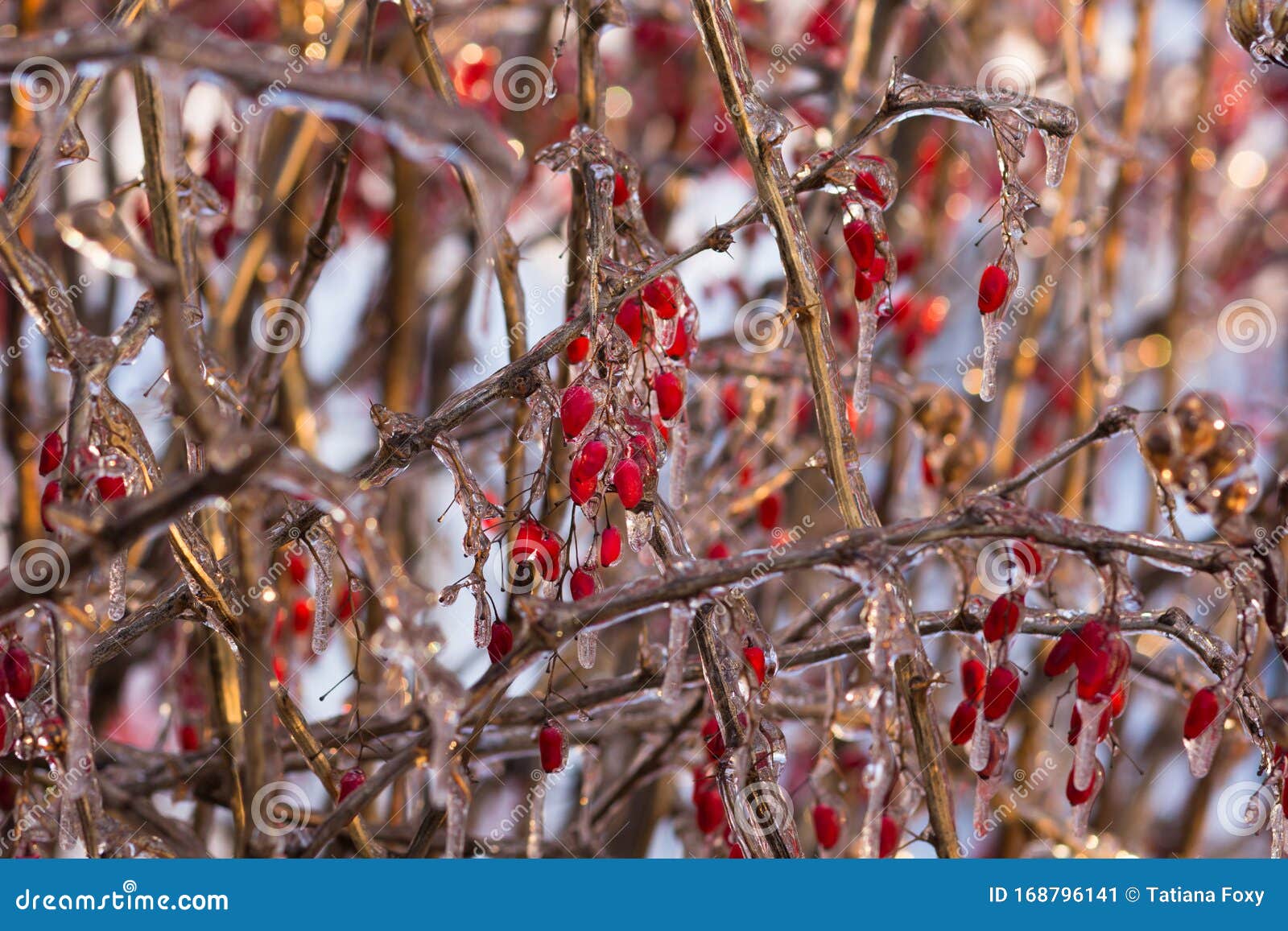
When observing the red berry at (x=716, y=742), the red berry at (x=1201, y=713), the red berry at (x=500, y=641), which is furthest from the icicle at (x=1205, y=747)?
the red berry at (x=500, y=641)

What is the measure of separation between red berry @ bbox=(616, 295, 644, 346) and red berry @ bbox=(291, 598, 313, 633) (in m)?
0.48

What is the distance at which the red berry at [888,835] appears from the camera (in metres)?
0.66

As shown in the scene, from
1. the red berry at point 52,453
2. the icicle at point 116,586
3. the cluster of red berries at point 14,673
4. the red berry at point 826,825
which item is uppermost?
the red berry at point 52,453

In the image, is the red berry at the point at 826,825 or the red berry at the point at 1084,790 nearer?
the red berry at the point at 1084,790

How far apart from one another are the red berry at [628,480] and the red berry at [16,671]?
28cm

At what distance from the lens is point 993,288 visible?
0.58 m

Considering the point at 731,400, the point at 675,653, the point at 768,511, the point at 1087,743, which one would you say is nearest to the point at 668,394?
the point at 675,653

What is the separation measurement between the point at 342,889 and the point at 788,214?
0.36m

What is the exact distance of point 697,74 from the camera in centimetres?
146

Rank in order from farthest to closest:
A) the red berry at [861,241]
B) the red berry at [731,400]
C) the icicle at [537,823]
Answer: the red berry at [731,400] < the icicle at [537,823] < the red berry at [861,241]

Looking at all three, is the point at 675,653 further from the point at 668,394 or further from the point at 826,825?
the point at 826,825

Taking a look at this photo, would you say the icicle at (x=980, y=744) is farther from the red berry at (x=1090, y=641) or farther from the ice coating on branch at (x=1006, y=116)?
the ice coating on branch at (x=1006, y=116)

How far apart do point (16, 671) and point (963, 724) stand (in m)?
0.44

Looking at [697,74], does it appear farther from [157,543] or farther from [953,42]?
[157,543]
